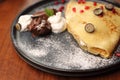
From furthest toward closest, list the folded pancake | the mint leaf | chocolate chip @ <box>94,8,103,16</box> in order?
the mint leaf, chocolate chip @ <box>94,8,103,16</box>, the folded pancake

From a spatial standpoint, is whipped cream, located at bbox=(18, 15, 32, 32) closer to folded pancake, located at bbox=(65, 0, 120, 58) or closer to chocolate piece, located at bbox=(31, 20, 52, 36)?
chocolate piece, located at bbox=(31, 20, 52, 36)

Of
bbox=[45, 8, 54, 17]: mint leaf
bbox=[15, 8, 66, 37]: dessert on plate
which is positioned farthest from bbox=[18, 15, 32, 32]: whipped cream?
Answer: bbox=[45, 8, 54, 17]: mint leaf

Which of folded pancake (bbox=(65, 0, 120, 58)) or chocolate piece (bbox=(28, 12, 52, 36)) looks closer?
folded pancake (bbox=(65, 0, 120, 58))

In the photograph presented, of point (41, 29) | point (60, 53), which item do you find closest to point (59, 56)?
point (60, 53)

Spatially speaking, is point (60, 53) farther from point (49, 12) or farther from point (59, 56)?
point (49, 12)

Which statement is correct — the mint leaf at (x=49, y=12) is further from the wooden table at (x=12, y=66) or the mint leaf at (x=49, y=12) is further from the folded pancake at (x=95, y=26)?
the wooden table at (x=12, y=66)

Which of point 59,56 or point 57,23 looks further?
point 57,23

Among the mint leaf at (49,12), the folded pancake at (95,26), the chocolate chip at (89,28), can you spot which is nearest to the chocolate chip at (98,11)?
the folded pancake at (95,26)

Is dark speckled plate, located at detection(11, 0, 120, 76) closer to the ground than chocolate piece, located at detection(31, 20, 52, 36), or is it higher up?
closer to the ground
